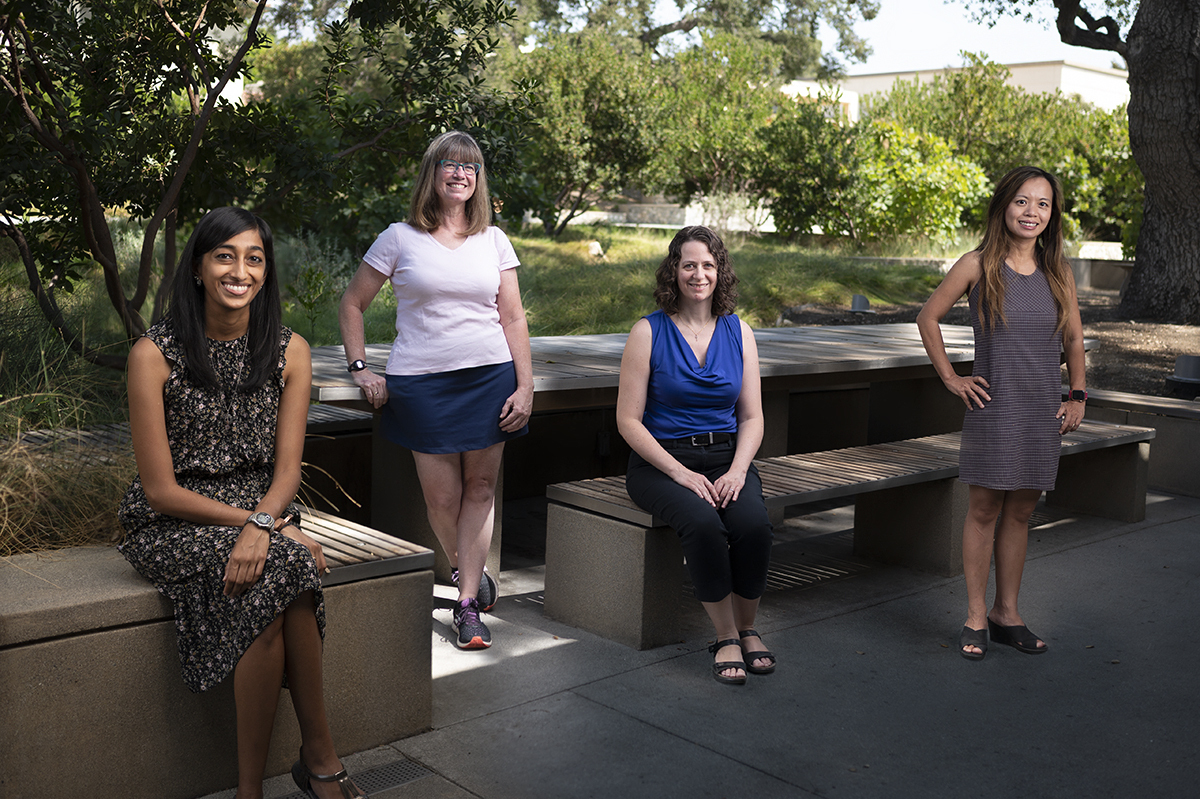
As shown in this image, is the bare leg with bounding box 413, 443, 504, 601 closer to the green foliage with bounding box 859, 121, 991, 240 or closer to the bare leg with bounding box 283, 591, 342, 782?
the bare leg with bounding box 283, 591, 342, 782

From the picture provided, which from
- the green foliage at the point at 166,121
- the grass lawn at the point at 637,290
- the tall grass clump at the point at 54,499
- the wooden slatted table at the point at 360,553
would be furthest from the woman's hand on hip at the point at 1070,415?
the grass lawn at the point at 637,290

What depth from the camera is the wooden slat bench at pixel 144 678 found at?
8.88 ft

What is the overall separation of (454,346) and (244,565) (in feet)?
4.99

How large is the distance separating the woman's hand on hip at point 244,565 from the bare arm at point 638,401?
1.65 meters

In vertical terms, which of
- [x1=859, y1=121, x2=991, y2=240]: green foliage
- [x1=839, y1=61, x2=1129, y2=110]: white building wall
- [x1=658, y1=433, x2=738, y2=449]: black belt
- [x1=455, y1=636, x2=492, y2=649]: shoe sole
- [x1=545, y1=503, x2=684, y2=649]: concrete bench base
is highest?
[x1=839, y1=61, x2=1129, y2=110]: white building wall

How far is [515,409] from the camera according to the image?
4211 mm

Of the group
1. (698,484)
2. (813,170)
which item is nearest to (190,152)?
(698,484)

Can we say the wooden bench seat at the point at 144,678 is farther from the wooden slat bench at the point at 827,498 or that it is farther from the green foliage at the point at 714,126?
the green foliage at the point at 714,126

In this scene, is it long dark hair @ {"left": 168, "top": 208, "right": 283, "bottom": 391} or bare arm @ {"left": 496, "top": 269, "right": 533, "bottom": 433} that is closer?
long dark hair @ {"left": 168, "top": 208, "right": 283, "bottom": 391}

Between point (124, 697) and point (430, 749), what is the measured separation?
89 centimetres

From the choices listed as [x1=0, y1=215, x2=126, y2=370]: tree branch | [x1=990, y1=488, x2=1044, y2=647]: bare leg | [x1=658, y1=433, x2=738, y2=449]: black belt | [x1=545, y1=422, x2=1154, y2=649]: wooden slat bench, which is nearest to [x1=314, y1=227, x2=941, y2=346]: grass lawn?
[x1=0, y1=215, x2=126, y2=370]: tree branch

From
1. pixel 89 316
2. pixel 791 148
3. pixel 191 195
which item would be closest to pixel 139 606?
pixel 191 195

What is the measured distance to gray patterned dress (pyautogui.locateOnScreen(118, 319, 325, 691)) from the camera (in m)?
2.80

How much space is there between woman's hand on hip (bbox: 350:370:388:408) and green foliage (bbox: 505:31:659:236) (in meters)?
20.2
